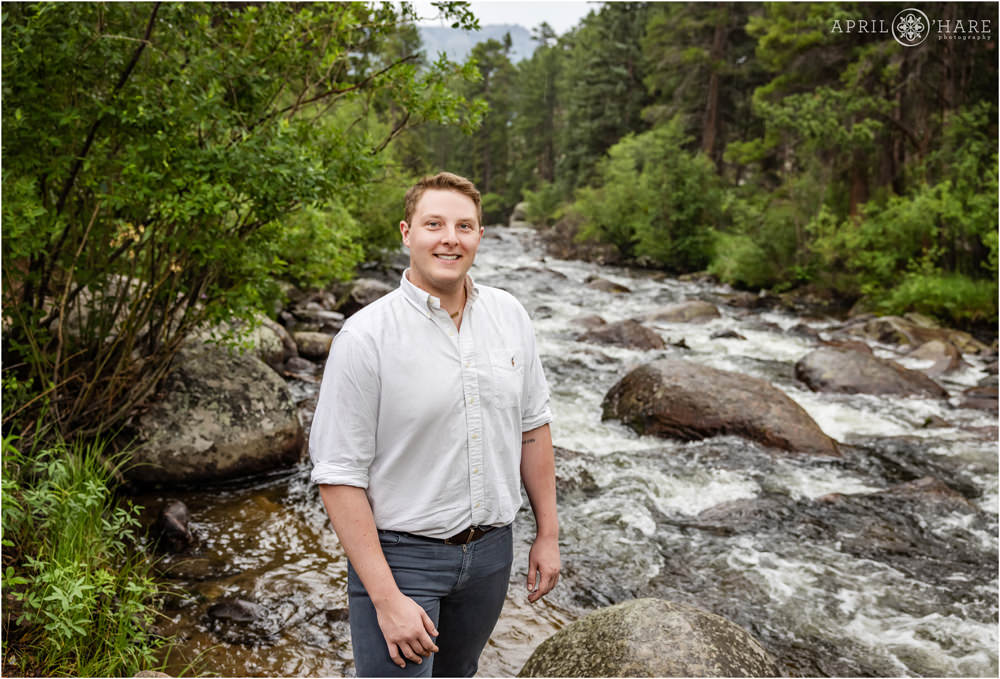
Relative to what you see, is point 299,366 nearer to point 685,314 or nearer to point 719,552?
point 719,552

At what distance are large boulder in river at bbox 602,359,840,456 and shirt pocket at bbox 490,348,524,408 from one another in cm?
648

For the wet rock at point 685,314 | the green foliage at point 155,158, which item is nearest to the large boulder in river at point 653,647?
the green foliage at point 155,158

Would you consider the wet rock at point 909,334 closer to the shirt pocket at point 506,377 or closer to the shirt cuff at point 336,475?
the shirt pocket at point 506,377

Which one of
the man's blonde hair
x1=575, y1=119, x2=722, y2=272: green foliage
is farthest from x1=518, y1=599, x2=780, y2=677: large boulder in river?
x1=575, y1=119, x2=722, y2=272: green foliage

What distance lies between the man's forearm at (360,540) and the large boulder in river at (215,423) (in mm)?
4430

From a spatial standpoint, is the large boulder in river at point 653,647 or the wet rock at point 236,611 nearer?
the large boulder in river at point 653,647

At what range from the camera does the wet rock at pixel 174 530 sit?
5.34 m

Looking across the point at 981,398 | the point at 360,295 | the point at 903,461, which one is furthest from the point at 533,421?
the point at 360,295

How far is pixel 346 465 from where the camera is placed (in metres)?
2.09

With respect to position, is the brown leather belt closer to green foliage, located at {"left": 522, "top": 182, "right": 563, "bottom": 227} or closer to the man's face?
the man's face

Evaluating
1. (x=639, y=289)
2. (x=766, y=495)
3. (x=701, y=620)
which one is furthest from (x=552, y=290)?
(x=701, y=620)

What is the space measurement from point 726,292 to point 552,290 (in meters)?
4.72

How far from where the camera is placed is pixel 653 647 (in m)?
3.46

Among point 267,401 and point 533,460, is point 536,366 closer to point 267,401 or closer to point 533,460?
point 533,460
